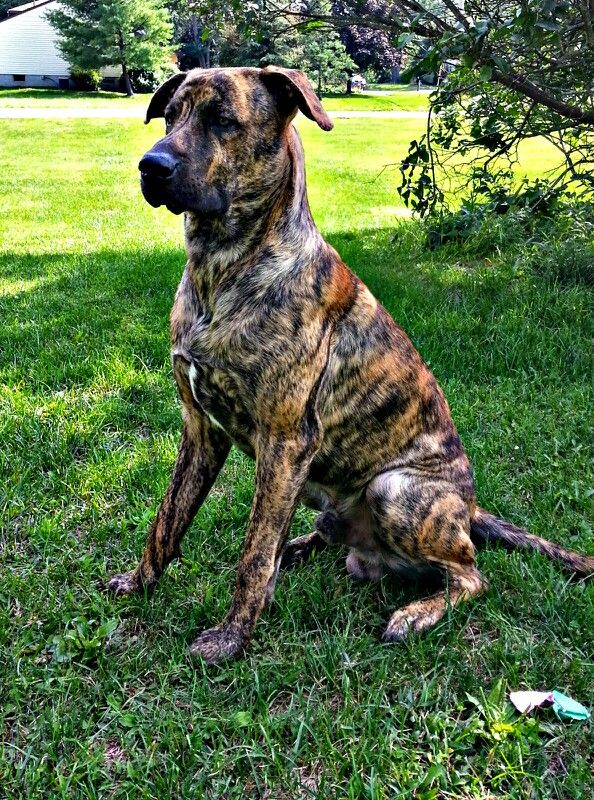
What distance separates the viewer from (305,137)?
18516 millimetres

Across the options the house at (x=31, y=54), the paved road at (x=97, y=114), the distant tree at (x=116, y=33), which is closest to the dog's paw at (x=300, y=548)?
the paved road at (x=97, y=114)

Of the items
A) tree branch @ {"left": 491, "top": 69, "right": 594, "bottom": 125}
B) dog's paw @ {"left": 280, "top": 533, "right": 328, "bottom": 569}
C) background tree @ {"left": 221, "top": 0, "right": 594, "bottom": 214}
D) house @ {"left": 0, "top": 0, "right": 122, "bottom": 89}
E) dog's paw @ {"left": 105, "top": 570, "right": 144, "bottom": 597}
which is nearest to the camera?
dog's paw @ {"left": 105, "top": 570, "right": 144, "bottom": 597}

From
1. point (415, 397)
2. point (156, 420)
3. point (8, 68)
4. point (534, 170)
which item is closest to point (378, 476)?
point (415, 397)

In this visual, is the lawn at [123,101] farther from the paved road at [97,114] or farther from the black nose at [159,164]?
the black nose at [159,164]

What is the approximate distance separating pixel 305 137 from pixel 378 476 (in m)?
17.4

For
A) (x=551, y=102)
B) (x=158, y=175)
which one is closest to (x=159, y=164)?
(x=158, y=175)

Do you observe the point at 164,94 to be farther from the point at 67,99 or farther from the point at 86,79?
the point at 86,79

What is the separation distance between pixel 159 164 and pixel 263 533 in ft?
3.71

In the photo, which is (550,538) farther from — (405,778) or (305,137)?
(305,137)

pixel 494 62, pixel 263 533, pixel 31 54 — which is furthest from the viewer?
pixel 31 54

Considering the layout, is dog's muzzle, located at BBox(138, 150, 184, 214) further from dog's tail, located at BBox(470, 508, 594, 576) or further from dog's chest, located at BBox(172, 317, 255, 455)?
dog's tail, located at BBox(470, 508, 594, 576)

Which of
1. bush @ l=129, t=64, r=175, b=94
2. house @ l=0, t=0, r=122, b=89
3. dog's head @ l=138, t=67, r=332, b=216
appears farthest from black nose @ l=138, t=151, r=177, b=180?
house @ l=0, t=0, r=122, b=89

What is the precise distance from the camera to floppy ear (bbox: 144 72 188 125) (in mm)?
2304

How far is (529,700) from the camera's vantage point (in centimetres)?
212
